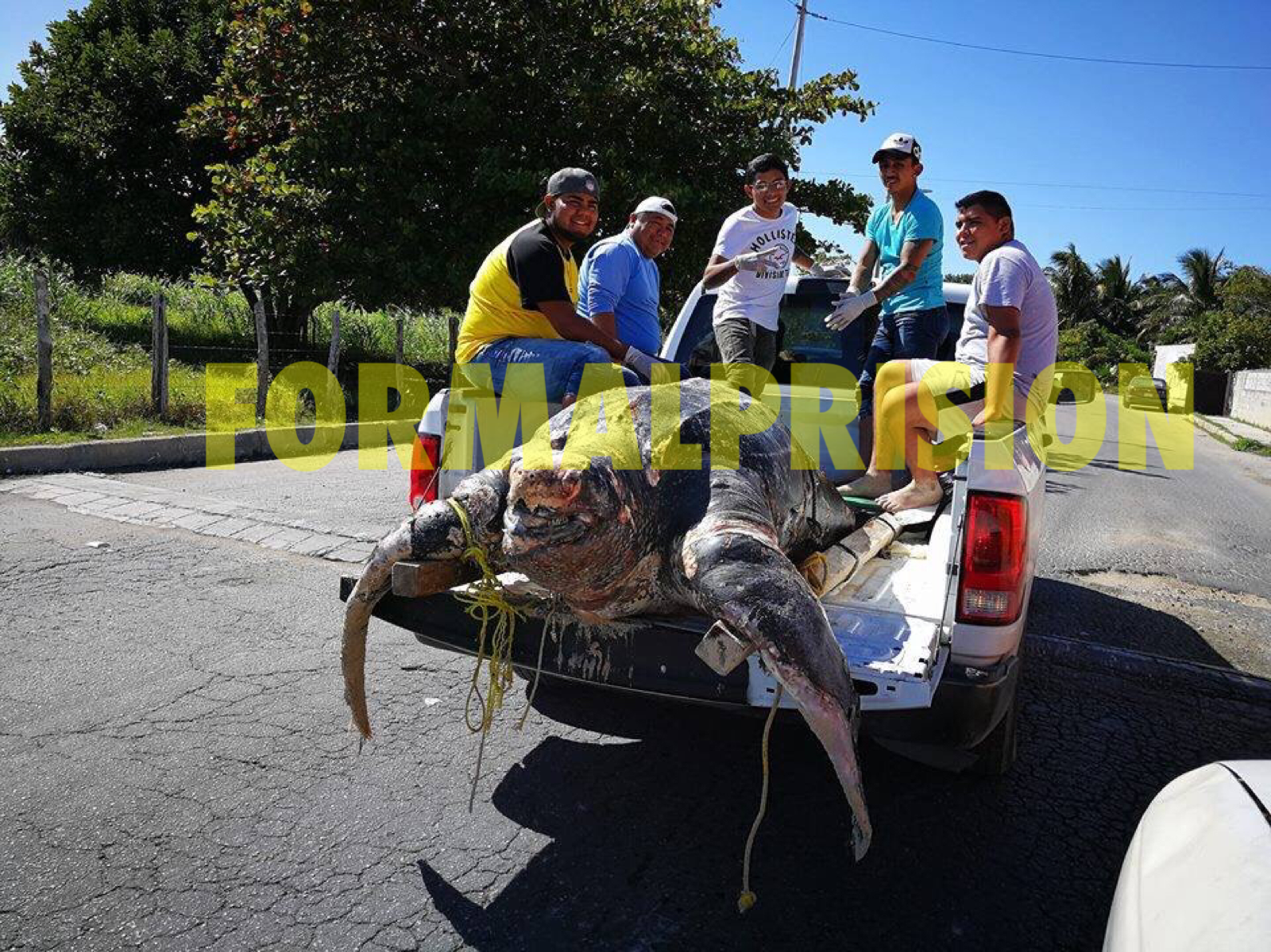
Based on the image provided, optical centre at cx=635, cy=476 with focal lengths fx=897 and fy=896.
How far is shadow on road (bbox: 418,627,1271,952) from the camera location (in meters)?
2.30

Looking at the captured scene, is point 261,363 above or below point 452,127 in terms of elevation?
below

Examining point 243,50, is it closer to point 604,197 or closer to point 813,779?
point 604,197

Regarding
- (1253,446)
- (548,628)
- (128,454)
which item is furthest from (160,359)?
(1253,446)

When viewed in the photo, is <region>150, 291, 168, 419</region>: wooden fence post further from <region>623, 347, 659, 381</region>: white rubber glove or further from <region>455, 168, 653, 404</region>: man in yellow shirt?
<region>623, 347, 659, 381</region>: white rubber glove

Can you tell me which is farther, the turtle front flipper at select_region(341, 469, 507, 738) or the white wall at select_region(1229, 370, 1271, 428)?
the white wall at select_region(1229, 370, 1271, 428)

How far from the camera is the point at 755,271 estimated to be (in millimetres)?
4840

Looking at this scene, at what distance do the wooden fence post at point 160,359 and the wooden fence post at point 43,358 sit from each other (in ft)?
3.74

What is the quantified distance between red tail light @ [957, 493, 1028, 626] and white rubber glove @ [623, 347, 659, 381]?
160cm

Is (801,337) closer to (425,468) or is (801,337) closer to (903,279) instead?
(903,279)

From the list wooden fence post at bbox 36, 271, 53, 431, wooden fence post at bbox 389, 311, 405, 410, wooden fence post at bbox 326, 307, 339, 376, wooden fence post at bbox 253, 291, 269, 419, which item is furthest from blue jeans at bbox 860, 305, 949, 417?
wooden fence post at bbox 389, 311, 405, 410

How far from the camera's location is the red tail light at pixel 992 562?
2621mm

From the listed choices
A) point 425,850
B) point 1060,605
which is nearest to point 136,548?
point 425,850

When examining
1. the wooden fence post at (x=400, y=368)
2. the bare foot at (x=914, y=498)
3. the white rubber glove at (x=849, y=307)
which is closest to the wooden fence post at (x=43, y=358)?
the wooden fence post at (x=400, y=368)

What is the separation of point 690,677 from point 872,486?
1.96 meters
